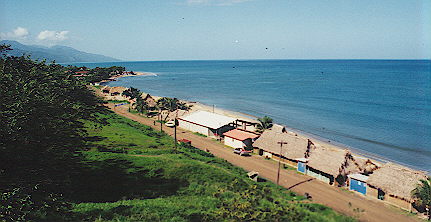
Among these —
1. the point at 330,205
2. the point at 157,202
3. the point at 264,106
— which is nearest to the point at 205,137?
the point at 330,205

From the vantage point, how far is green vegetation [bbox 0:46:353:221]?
12.1 m

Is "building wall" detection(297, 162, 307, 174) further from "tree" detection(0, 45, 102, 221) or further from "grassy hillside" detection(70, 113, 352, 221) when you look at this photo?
"tree" detection(0, 45, 102, 221)

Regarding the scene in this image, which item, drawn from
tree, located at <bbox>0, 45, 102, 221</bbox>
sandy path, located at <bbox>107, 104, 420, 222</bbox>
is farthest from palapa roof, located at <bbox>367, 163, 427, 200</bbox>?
tree, located at <bbox>0, 45, 102, 221</bbox>

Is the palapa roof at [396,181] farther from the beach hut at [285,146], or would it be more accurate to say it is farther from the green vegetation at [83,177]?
the green vegetation at [83,177]

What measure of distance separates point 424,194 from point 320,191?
34.1 feet

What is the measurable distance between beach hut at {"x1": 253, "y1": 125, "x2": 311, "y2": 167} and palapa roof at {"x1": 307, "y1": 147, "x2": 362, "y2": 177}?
297 cm

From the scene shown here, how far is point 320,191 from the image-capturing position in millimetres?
33250

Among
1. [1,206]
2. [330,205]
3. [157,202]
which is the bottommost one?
[330,205]

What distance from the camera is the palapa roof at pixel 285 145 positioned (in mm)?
41375

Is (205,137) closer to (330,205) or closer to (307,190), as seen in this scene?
(307,190)

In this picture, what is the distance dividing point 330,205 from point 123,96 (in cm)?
8608

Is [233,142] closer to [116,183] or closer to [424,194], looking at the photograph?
[116,183]

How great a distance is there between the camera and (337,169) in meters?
35.2

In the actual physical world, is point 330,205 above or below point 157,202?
below
